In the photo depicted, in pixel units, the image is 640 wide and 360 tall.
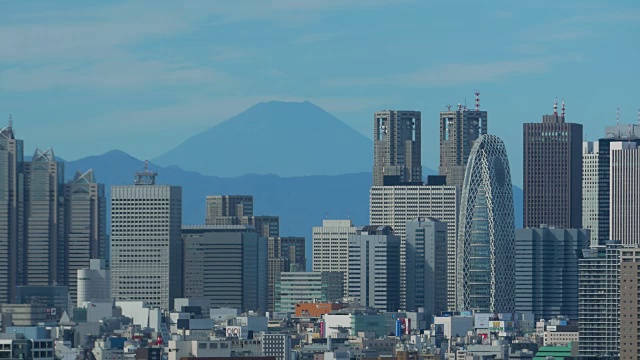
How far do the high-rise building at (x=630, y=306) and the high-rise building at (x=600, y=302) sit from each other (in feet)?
19.3

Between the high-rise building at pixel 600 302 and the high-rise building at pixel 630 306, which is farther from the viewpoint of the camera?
the high-rise building at pixel 600 302

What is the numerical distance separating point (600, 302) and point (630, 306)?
1626 centimetres

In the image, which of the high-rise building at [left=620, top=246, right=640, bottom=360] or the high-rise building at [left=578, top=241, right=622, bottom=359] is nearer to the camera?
the high-rise building at [left=620, top=246, right=640, bottom=360]

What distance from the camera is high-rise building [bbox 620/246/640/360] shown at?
520 ft

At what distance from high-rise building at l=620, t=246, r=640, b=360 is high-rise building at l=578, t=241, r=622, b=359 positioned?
19.3ft

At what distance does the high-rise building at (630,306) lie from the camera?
15850 cm

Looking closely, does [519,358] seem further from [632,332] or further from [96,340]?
[96,340]

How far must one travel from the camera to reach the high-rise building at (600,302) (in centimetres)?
17075

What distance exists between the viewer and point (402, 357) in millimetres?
167625

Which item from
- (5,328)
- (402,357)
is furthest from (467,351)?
(5,328)

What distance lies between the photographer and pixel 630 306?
524ft

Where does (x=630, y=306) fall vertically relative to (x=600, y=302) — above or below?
below

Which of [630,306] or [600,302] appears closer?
[630,306]

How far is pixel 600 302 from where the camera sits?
176m
